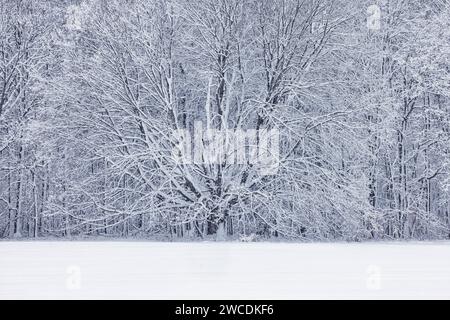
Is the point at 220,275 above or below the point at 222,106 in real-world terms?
below

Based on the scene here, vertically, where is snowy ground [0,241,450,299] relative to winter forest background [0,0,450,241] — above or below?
below

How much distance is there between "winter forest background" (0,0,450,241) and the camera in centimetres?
1502

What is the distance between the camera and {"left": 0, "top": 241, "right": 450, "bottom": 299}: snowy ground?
529cm

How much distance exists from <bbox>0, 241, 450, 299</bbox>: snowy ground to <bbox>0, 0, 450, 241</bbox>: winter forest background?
6.34 meters

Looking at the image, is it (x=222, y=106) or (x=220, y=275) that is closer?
A: (x=220, y=275)

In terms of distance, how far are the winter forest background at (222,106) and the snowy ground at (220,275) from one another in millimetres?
6345

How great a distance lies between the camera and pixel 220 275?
6.25 m

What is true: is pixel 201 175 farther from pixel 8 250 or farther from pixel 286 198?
pixel 8 250

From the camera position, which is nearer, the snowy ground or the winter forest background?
the snowy ground

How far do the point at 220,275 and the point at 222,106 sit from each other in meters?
9.83

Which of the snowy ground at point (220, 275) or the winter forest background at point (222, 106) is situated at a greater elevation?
the winter forest background at point (222, 106)

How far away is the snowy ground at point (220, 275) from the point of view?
5285 millimetres

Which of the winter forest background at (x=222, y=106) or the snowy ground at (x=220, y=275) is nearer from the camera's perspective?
the snowy ground at (x=220, y=275)
